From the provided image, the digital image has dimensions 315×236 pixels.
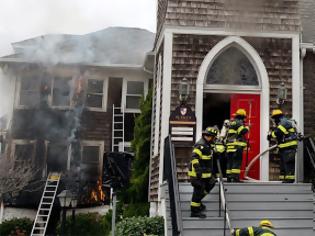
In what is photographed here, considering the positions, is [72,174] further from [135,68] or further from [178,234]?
[178,234]

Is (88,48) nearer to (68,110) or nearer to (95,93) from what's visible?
(95,93)

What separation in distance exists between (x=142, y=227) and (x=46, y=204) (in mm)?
7561

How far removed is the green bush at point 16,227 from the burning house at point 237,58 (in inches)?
253

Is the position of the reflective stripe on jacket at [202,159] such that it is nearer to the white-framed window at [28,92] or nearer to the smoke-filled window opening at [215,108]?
the smoke-filled window opening at [215,108]

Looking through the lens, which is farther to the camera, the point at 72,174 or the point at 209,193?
the point at 72,174

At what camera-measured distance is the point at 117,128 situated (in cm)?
1675

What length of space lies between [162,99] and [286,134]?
293cm

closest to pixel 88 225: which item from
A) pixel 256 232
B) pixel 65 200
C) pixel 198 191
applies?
pixel 65 200

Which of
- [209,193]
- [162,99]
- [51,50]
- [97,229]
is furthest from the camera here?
[51,50]

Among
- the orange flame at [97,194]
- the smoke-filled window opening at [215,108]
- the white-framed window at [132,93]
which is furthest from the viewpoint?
the white-framed window at [132,93]

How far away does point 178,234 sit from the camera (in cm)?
665

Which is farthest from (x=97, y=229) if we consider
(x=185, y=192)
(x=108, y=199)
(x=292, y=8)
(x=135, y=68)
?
(x=292, y=8)

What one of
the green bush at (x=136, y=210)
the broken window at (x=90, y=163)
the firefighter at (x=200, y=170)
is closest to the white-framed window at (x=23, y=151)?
the broken window at (x=90, y=163)

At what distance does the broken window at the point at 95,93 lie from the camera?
664 inches
